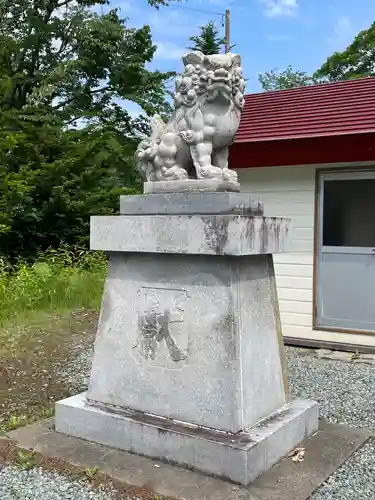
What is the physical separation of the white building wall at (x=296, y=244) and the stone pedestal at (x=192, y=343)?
10.8 feet

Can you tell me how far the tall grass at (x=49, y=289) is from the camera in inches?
345

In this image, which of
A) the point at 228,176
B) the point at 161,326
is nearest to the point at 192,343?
the point at 161,326

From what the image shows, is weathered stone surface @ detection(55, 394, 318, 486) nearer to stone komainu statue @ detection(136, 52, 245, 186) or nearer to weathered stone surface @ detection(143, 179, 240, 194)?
weathered stone surface @ detection(143, 179, 240, 194)

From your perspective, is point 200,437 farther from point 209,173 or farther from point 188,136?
point 188,136

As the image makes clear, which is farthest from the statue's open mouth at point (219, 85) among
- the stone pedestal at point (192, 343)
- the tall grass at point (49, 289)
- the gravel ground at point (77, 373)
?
the tall grass at point (49, 289)

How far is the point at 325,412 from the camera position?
477 cm

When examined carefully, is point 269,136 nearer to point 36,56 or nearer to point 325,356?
point 325,356

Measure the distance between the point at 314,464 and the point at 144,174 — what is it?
2227 mm

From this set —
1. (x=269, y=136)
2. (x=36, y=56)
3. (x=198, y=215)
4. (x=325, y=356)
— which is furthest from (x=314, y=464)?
(x=36, y=56)

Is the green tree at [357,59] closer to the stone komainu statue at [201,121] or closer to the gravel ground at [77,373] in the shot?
the gravel ground at [77,373]

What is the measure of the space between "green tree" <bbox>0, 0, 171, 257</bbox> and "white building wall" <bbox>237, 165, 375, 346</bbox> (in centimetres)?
577

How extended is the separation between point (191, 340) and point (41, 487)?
3.90 ft

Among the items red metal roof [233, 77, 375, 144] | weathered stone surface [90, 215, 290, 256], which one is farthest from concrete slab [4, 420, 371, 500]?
red metal roof [233, 77, 375, 144]

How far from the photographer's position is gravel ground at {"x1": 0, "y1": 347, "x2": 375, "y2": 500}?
318 centimetres
